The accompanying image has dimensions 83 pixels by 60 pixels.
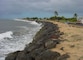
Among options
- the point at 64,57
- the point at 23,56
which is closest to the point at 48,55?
the point at 64,57

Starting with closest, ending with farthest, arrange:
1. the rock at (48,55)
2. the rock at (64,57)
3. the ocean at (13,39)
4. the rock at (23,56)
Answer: the rock at (64,57)
the rock at (48,55)
the rock at (23,56)
the ocean at (13,39)

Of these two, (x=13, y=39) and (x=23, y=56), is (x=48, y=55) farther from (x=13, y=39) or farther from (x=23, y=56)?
(x=13, y=39)

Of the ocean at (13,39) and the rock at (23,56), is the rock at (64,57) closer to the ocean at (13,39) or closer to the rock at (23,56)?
the rock at (23,56)

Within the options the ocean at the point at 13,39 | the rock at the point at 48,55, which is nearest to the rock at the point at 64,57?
the rock at the point at 48,55

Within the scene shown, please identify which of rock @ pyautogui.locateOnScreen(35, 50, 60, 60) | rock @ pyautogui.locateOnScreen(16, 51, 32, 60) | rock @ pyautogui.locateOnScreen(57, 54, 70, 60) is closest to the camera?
rock @ pyautogui.locateOnScreen(57, 54, 70, 60)

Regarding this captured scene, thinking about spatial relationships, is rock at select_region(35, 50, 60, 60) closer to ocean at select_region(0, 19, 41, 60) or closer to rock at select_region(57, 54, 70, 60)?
rock at select_region(57, 54, 70, 60)

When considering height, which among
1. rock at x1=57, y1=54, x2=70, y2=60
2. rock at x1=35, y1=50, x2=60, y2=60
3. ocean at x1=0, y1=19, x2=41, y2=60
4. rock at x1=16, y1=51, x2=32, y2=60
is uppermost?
rock at x1=57, y1=54, x2=70, y2=60

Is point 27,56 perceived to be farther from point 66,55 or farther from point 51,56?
point 66,55

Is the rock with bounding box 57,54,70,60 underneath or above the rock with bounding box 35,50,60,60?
above

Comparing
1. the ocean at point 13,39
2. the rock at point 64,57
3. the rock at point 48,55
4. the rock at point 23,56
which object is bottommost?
the ocean at point 13,39

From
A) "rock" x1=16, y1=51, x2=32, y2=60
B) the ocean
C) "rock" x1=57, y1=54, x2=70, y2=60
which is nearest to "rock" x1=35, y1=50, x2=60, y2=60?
"rock" x1=57, y1=54, x2=70, y2=60

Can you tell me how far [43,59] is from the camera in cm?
1511

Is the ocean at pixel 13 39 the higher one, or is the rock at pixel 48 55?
the rock at pixel 48 55

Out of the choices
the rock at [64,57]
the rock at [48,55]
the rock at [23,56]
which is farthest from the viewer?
the rock at [23,56]
